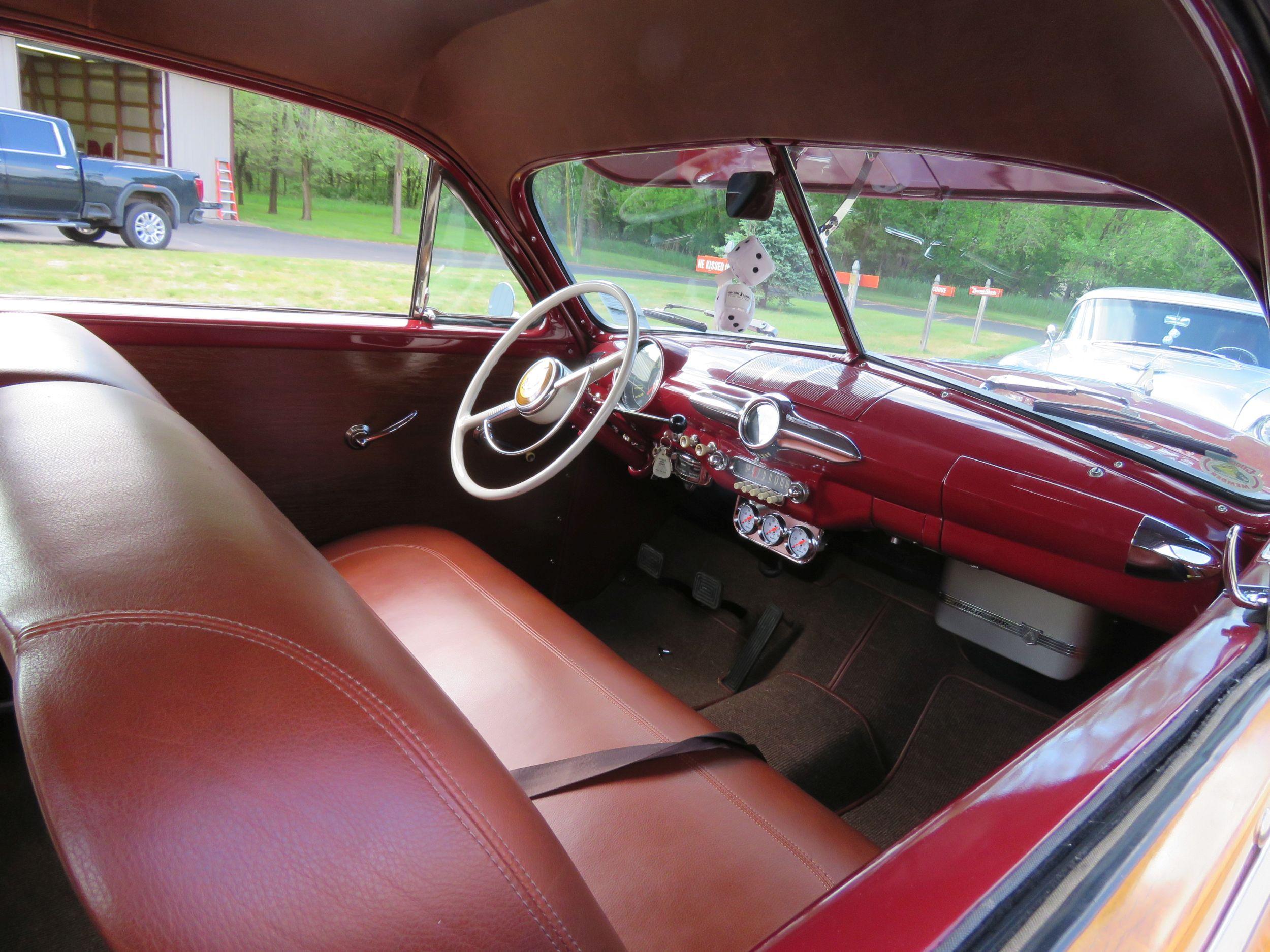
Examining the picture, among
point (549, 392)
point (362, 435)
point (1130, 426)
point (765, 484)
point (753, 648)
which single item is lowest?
point (753, 648)

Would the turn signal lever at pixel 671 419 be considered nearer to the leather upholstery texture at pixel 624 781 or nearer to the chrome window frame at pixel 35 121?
the leather upholstery texture at pixel 624 781

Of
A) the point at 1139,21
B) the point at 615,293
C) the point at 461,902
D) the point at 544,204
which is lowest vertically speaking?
the point at 461,902

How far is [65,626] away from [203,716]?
4.0 inches

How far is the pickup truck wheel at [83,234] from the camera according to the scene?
1836 millimetres

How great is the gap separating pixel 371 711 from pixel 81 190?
1928 millimetres

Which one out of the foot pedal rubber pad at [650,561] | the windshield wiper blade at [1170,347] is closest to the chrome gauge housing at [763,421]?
the windshield wiper blade at [1170,347]

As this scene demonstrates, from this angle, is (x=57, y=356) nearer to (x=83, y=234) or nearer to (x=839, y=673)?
(x=83, y=234)

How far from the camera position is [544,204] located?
7.68ft

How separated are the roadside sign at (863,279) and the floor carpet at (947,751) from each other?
1.12m

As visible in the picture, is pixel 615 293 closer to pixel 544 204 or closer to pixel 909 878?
pixel 544 204

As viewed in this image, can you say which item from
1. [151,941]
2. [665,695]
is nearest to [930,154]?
[665,695]

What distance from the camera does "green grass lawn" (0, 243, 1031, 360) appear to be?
5.84ft

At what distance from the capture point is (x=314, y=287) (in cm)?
220

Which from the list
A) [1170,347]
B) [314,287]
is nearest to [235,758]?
[1170,347]
